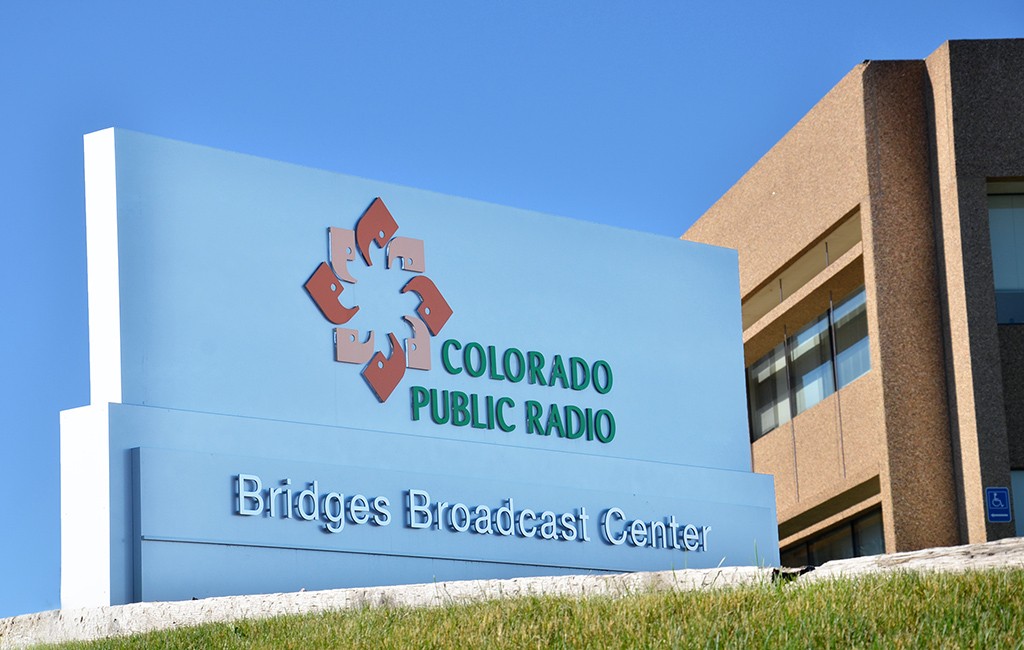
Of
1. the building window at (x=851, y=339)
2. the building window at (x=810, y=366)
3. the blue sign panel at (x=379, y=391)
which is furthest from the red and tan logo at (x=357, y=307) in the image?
the building window at (x=810, y=366)

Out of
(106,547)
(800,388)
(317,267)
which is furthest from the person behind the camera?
(800,388)

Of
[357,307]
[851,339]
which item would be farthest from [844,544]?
[357,307]

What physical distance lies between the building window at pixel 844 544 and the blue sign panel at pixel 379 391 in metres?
3.20

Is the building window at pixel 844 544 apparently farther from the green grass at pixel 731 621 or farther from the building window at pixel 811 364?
the green grass at pixel 731 621

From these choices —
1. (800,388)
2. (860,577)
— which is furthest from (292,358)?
(800,388)

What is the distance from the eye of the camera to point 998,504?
846 inches

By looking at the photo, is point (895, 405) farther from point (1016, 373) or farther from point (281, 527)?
point (281, 527)

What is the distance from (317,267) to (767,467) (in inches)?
482

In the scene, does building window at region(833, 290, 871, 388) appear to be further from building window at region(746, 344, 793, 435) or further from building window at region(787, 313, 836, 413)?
building window at region(746, 344, 793, 435)

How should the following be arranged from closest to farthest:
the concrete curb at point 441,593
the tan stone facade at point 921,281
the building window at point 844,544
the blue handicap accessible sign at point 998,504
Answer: the concrete curb at point 441,593
the blue handicap accessible sign at point 998,504
the tan stone facade at point 921,281
the building window at point 844,544

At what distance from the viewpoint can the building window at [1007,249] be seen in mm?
22312

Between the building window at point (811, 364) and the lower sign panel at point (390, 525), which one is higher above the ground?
the building window at point (811, 364)

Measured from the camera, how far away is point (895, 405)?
22906 mm

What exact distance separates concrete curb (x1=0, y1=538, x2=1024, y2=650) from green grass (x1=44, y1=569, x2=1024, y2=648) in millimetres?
624
